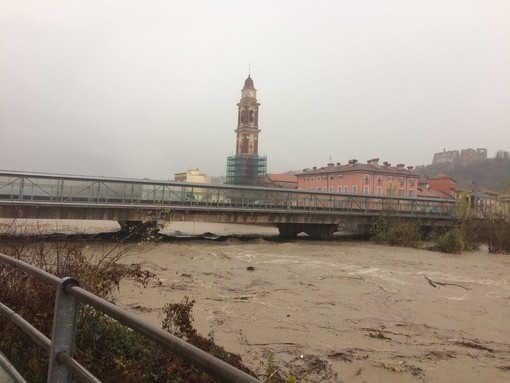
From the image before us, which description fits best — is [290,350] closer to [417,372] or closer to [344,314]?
[417,372]

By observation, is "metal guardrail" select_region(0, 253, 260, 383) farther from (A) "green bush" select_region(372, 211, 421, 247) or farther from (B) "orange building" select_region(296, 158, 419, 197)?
(B) "orange building" select_region(296, 158, 419, 197)

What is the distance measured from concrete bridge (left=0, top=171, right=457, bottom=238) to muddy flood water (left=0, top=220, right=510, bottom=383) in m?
4.13

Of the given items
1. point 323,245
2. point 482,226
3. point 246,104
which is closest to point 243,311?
point 323,245

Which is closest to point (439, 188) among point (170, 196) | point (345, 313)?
point (170, 196)

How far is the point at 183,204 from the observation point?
2756 centimetres

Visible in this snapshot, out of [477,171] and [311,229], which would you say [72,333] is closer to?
[311,229]

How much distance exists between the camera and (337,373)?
7090 mm

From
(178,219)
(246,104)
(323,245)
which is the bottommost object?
(323,245)

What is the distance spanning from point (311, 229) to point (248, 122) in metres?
70.0

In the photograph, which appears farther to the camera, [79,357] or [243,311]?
[243,311]

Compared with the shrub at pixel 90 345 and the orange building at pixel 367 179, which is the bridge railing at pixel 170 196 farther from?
the orange building at pixel 367 179

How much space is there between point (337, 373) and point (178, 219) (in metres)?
21.0

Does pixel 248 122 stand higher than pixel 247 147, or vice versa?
pixel 248 122

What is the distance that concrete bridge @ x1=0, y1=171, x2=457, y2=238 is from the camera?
875 inches
